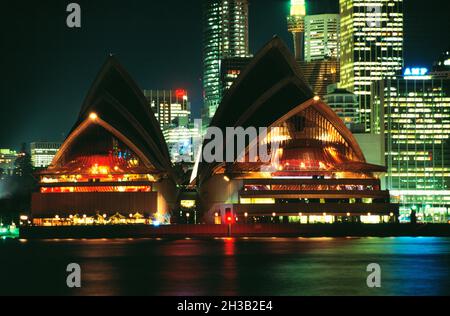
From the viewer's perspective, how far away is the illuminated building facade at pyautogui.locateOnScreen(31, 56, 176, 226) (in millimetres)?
118438

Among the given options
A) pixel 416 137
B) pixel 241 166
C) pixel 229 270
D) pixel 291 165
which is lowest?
pixel 229 270

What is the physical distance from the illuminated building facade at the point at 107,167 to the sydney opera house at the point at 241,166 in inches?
4.6

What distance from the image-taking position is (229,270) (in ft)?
207

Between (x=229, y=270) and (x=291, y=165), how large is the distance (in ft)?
180

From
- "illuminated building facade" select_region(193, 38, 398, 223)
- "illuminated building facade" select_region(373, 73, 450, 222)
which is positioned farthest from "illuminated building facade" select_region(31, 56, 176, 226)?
"illuminated building facade" select_region(373, 73, 450, 222)

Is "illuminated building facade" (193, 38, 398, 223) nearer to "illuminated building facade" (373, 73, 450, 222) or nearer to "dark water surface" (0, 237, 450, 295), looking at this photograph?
"dark water surface" (0, 237, 450, 295)

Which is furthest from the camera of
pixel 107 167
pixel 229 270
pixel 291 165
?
pixel 107 167

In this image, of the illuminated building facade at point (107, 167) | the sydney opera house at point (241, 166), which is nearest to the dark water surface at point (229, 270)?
the sydney opera house at point (241, 166)

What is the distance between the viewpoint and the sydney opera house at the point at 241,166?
375 feet

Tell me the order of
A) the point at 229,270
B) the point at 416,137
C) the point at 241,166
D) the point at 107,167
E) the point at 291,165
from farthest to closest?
1. the point at 416,137
2. the point at 107,167
3. the point at 291,165
4. the point at 241,166
5. the point at 229,270

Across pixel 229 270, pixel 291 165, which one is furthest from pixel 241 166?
pixel 229 270

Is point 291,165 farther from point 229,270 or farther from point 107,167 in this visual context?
point 229,270

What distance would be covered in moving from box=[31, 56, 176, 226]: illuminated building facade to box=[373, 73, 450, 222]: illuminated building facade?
71.1m

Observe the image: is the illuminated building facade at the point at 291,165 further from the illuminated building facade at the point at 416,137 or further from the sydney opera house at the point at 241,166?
the illuminated building facade at the point at 416,137
